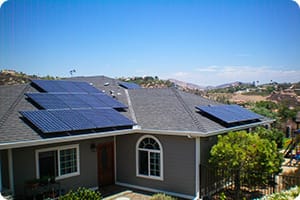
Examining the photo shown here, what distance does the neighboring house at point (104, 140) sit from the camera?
10.1 m

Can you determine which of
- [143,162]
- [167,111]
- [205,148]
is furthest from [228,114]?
[143,162]

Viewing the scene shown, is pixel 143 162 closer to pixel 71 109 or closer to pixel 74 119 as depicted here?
pixel 74 119

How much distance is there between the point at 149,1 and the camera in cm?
1215

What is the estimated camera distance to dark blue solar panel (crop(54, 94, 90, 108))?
12789 millimetres

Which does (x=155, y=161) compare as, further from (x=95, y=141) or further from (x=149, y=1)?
(x=149, y=1)

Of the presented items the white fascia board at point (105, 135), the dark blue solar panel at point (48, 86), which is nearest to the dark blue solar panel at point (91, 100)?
the dark blue solar panel at point (48, 86)

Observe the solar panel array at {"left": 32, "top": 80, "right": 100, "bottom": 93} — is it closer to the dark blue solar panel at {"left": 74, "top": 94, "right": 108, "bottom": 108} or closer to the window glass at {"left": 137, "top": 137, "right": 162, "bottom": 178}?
the dark blue solar panel at {"left": 74, "top": 94, "right": 108, "bottom": 108}

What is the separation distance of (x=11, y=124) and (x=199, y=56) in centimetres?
1663

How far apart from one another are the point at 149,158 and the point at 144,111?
2799 millimetres

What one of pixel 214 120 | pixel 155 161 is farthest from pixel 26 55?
pixel 214 120

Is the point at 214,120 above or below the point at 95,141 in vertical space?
above

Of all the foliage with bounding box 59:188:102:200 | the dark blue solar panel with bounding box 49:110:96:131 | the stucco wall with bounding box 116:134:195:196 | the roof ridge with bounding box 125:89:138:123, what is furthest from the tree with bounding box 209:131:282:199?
the dark blue solar panel with bounding box 49:110:96:131

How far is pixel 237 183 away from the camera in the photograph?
10.8m

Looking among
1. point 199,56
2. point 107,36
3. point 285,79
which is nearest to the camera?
point 107,36
